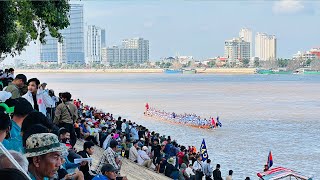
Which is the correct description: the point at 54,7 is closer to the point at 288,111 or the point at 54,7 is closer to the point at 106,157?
the point at 106,157

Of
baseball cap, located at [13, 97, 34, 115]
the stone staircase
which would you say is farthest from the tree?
baseball cap, located at [13, 97, 34, 115]

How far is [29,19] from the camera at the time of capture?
14867 mm

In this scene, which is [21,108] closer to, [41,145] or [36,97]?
[41,145]

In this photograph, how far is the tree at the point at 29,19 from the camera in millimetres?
12141

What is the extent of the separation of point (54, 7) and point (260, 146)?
20371mm

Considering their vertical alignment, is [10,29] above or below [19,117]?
above

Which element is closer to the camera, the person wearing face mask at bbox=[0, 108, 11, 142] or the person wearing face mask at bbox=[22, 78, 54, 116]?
the person wearing face mask at bbox=[0, 108, 11, 142]

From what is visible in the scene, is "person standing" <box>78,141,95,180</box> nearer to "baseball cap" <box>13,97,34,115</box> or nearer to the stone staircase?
"baseball cap" <box>13,97,34,115</box>

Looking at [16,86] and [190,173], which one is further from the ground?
[16,86]

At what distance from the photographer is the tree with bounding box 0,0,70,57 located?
12141 millimetres

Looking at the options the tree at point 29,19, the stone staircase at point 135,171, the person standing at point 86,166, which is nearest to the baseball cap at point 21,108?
the person standing at point 86,166

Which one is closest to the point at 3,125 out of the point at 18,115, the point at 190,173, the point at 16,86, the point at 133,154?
the point at 18,115

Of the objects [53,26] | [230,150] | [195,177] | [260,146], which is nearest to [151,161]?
[195,177]

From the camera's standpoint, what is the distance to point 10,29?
12500mm
